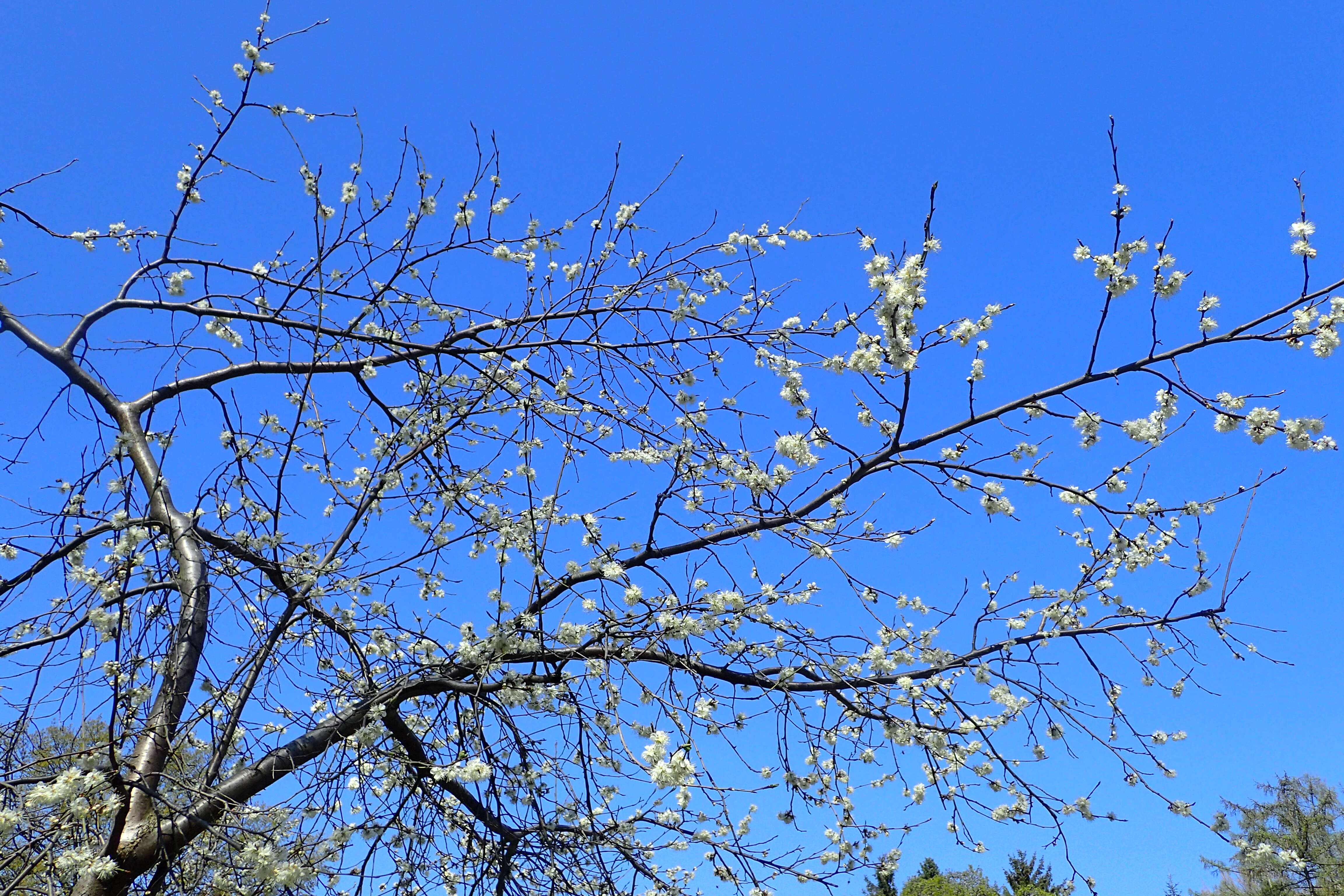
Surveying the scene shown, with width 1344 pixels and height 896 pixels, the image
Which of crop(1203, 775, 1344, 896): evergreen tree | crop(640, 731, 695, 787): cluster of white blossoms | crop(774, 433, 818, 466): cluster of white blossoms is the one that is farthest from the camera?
crop(1203, 775, 1344, 896): evergreen tree

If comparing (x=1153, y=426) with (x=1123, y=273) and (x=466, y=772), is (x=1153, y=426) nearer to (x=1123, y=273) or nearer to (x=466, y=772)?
(x=1123, y=273)

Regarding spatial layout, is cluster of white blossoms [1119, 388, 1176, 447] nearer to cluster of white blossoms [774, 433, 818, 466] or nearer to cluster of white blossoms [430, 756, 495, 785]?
cluster of white blossoms [774, 433, 818, 466]

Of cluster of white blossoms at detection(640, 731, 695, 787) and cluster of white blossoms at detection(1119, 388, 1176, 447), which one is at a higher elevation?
cluster of white blossoms at detection(1119, 388, 1176, 447)

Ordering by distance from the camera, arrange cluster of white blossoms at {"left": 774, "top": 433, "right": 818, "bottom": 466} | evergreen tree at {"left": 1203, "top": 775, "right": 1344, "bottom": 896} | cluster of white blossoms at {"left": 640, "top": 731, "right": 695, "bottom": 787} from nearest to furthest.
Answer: cluster of white blossoms at {"left": 640, "top": 731, "right": 695, "bottom": 787}, cluster of white blossoms at {"left": 774, "top": 433, "right": 818, "bottom": 466}, evergreen tree at {"left": 1203, "top": 775, "right": 1344, "bottom": 896}

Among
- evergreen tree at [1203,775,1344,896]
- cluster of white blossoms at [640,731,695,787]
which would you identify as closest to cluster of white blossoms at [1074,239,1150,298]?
cluster of white blossoms at [640,731,695,787]

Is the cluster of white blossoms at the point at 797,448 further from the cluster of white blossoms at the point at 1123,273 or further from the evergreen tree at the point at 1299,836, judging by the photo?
the evergreen tree at the point at 1299,836

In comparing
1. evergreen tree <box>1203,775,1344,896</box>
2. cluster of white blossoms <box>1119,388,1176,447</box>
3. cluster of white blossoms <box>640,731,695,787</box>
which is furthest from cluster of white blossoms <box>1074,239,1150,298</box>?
evergreen tree <box>1203,775,1344,896</box>

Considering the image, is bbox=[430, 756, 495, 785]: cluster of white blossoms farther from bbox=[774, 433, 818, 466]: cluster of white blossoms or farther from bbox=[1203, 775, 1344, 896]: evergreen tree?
bbox=[1203, 775, 1344, 896]: evergreen tree

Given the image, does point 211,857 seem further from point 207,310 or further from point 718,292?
point 718,292

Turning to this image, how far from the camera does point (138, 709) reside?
13.0 feet

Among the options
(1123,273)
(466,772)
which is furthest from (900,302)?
(466,772)

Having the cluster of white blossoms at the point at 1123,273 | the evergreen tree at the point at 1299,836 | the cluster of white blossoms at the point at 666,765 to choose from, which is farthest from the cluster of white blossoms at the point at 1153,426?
the evergreen tree at the point at 1299,836

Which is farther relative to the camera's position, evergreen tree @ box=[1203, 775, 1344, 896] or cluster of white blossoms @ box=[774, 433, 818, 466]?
evergreen tree @ box=[1203, 775, 1344, 896]

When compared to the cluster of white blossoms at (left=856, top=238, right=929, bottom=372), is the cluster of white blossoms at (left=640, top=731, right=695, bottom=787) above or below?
below
